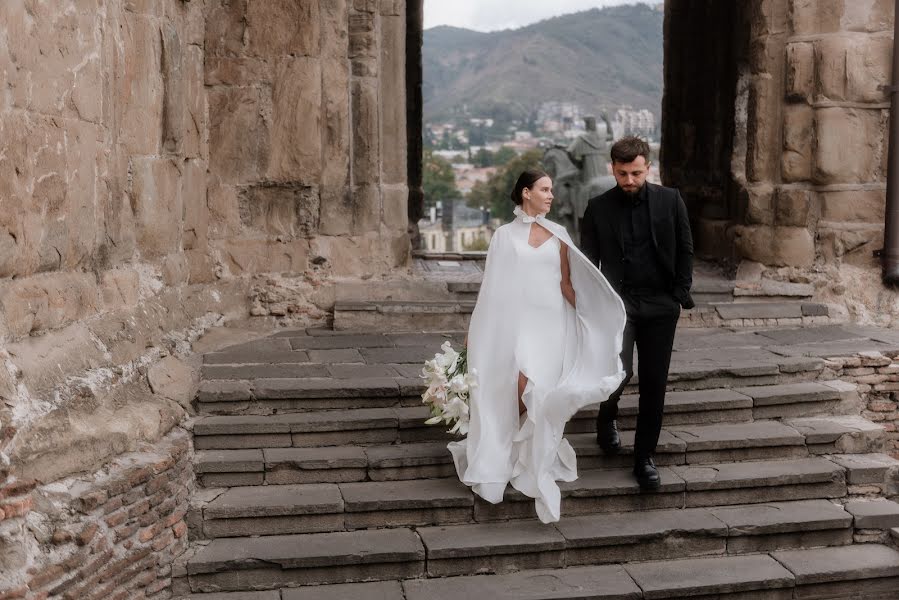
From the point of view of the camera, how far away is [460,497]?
545 centimetres

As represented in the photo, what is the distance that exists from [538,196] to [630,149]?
0.51m

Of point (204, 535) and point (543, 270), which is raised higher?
point (543, 270)

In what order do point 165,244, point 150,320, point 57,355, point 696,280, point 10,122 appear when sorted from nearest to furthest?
point 10,122, point 57,355, point 150,320, point 165,244, point 696,280

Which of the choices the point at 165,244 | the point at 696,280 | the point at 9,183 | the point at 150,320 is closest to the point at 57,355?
the point at 9,183

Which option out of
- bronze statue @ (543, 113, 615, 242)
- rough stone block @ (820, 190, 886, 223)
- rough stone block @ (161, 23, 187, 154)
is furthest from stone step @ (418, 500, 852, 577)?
bronze statue @ (543, 113, 615, 242)

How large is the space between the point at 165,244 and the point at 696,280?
426 cm

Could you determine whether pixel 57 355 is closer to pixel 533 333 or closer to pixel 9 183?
pixel 9 183

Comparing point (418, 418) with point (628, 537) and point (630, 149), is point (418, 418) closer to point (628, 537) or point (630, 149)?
point (628, 537)

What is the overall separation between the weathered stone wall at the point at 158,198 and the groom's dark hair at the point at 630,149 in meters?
2.54

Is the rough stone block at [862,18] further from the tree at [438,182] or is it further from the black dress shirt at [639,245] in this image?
the tree at [438,182]

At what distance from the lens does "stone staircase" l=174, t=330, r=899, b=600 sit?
5125 millimetres

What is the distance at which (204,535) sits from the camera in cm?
532

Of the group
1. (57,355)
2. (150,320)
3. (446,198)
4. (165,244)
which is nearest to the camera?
(57,355)

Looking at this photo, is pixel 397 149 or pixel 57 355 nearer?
pixel 57 355
